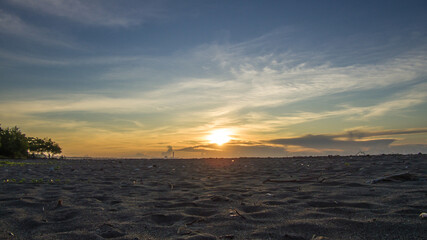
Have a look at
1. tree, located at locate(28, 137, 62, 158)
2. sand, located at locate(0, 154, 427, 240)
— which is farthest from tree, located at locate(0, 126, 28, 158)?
sand, located at locate(0, 154, 427, 240)

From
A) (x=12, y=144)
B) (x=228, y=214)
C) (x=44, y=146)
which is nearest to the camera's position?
(x=228, y=214)

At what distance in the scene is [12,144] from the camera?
39.6 meters

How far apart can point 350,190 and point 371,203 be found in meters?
1.39

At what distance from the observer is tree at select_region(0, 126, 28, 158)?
38.8m

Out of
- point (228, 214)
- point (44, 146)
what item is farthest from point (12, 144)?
point (228, 214)

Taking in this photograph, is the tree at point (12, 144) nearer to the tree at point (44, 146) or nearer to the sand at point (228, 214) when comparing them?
the tree at point (44, 146)

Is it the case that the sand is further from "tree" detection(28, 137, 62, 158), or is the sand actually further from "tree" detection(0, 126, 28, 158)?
"tree" detection(28, 137, 62, 158)

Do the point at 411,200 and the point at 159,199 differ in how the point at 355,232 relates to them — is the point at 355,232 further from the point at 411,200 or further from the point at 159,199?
the point at 159,199

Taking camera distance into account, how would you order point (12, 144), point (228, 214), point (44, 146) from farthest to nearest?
1. point (44, 146)
2. point (12, 144)
3. point (228, 214)

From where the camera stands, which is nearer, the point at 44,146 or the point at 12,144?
the point at 12,144

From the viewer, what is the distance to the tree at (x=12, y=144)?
3884 cm

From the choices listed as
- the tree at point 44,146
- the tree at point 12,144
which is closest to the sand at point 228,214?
the tree at point 12,144

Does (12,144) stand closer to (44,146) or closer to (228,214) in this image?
(44,146)

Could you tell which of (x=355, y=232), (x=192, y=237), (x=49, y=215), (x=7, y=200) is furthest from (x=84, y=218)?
(x=355, y=232)
